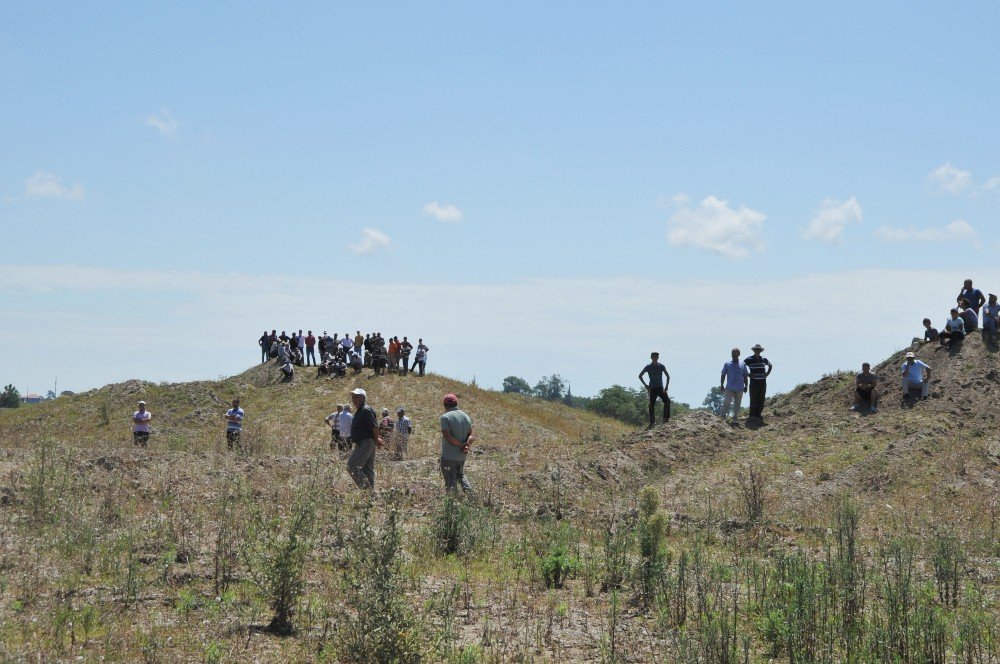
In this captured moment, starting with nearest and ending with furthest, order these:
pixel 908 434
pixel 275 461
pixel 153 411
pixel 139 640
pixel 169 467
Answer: pixel 139 640, pixel 169 467, pixel 275 461, pixel 908 434, pixel 153 411

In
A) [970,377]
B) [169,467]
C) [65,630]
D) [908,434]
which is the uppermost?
[970,377]

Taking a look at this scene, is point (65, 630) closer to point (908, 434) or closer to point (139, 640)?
point (139, 640)

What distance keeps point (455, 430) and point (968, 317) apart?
51.1ft

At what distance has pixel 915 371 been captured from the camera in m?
A: 21.0

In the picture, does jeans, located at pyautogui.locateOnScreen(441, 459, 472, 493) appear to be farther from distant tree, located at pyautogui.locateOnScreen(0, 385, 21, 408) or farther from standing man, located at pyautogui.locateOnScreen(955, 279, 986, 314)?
distant tree, located at pyautogui.locateOnScreen(0, 385, 21, 408)

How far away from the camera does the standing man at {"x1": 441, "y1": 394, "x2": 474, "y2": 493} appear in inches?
519

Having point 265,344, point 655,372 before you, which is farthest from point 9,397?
point 655,372

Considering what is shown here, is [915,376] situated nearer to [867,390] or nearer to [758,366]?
[867,390]

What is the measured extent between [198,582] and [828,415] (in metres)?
16.3

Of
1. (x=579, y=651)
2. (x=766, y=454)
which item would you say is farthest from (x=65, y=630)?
(x=766, y=454)

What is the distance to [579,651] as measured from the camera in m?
7.48


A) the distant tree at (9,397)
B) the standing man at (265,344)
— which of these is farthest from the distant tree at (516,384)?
the standing man at (265,344)

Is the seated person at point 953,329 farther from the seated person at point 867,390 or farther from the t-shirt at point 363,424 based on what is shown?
the t-shirt at point 363,424

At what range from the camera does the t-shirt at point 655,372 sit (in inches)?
860
